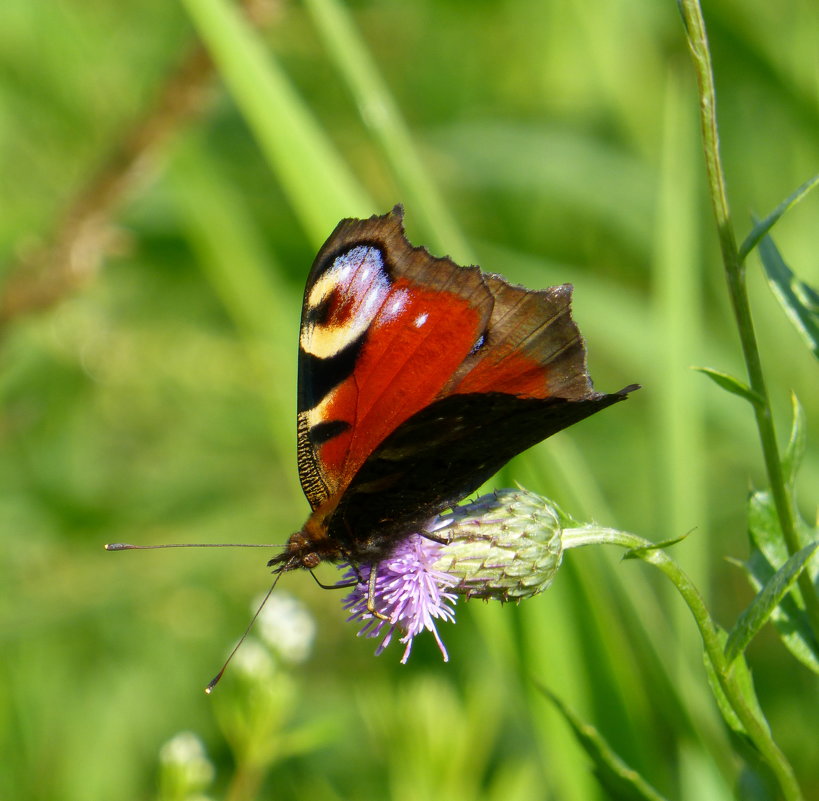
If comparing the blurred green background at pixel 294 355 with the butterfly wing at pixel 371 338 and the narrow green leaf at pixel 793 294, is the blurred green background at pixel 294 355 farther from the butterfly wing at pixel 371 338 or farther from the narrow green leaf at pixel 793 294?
the narrow green leaf at pixel 793 294

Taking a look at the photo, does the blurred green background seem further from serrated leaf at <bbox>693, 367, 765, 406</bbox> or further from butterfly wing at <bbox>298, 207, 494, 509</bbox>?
serrated leaf at <bbox>693, 367, 765, 406</bbox>

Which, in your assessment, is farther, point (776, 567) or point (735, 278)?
point (776, 567)

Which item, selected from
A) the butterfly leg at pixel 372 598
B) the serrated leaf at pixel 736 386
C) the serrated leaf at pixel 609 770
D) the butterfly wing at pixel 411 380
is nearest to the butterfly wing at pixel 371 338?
the butterfly wing at pixel 411 380

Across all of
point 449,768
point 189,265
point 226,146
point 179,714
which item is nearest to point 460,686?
point 179,714

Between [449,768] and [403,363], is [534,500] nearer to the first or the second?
[403,363]

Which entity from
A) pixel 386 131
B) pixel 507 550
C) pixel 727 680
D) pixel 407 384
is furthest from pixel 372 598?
pixel 386 131

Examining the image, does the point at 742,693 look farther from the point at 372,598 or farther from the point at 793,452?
the point at 372,598
